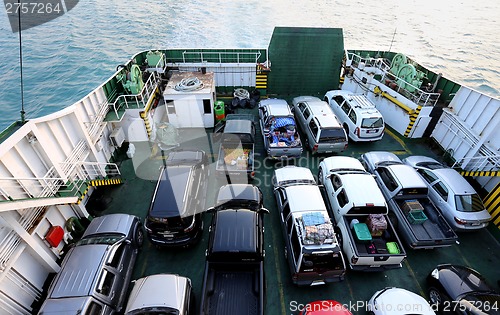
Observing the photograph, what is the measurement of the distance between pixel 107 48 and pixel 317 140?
975 inches

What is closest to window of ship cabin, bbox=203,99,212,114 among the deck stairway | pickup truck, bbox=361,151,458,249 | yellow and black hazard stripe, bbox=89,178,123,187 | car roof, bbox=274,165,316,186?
the deck stairway

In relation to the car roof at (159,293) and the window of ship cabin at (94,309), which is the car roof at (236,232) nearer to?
the car roof at (159,293)

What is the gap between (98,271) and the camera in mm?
6984

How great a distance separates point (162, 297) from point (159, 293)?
14 centimetres

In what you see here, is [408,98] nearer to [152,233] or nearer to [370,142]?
[370,142]

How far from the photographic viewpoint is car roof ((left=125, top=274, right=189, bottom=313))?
20.8 ft

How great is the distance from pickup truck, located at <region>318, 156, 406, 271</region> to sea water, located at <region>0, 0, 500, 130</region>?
14206 mm

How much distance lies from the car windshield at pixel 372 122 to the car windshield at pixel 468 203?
4.71m

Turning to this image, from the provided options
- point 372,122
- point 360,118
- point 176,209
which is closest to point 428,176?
point 372,122

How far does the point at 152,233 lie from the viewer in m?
8.31

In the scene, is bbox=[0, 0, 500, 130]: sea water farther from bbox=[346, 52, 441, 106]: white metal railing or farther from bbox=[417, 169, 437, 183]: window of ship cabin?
bbox=[417, 169, 437, 183]: window of ship cabin

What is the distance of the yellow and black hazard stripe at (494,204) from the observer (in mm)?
9527

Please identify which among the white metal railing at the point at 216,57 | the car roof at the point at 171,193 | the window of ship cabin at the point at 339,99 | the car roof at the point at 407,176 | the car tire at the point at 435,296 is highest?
the white metal railing at the point at 216,57

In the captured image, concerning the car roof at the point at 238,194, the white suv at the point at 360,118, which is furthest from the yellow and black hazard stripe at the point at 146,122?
the white suv at the point at 360,118
